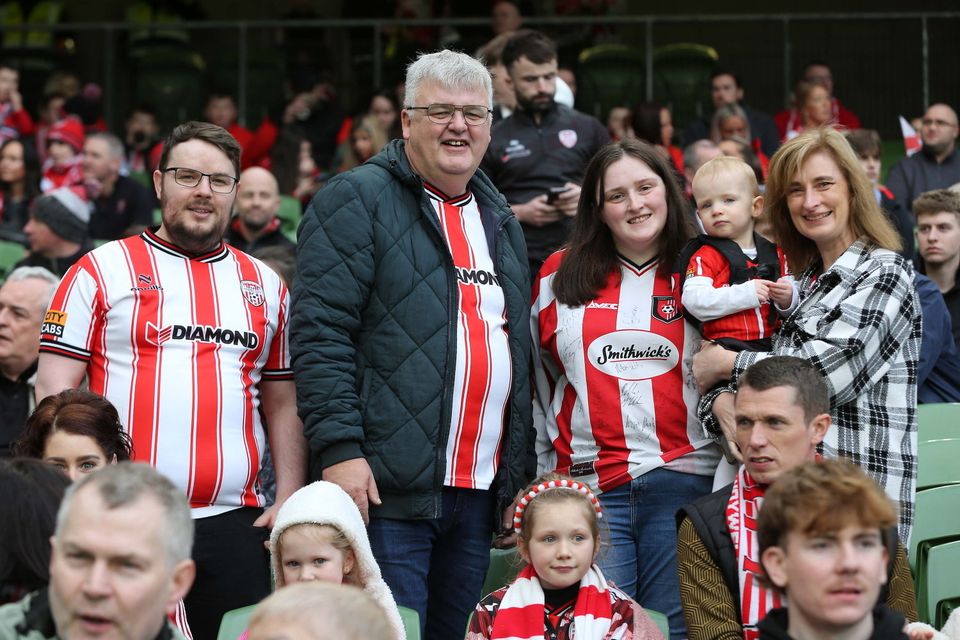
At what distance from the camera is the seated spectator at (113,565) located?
7.90 feet

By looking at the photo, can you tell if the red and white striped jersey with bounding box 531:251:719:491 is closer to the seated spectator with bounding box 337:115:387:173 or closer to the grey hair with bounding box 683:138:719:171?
the grey hair with bounding box 683:138:719:171

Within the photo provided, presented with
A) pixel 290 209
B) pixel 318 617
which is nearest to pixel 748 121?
pixel 290 209

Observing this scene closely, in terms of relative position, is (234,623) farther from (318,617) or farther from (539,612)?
(318,617)

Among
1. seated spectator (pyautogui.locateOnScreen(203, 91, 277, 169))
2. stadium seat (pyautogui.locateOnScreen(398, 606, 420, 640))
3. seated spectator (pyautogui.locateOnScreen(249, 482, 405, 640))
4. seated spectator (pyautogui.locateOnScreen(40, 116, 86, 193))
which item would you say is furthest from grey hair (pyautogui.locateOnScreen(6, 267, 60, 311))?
seated spectator (pyautogui.locateOnScreen(203, 91, 277, 169))

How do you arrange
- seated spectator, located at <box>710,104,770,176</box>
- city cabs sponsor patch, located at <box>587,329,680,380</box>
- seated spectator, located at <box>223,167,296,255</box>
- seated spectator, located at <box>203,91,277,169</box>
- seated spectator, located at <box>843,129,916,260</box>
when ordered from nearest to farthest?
city cabs sponsor patch, located at <box>587,329,680,380</box> < seated spectator, located at <box>843,129,916,260</box> < seated spectator, located at <box>223,167,296,255</box> < seated spectator, located at <box>710,104,770,176</box> < seated spectator, located at <box>203,91,277,169</box>

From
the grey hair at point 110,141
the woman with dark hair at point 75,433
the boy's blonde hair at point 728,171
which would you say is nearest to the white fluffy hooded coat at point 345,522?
the woman with dark hair at point 75,433

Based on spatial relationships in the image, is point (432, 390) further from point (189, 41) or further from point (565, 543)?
point (189, 41)

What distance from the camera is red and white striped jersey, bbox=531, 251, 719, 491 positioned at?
153 inches

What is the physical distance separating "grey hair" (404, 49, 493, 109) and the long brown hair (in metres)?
0.48

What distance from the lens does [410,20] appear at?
11008mm

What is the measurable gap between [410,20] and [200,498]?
7915 millimetres

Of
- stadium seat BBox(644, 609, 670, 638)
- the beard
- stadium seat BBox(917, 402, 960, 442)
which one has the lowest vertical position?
stadium seat BBox(644, 609, 670, 638)

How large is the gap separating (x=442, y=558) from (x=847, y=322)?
132 cm

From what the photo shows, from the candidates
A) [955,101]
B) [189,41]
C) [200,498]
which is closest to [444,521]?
Answer: [200,498]
